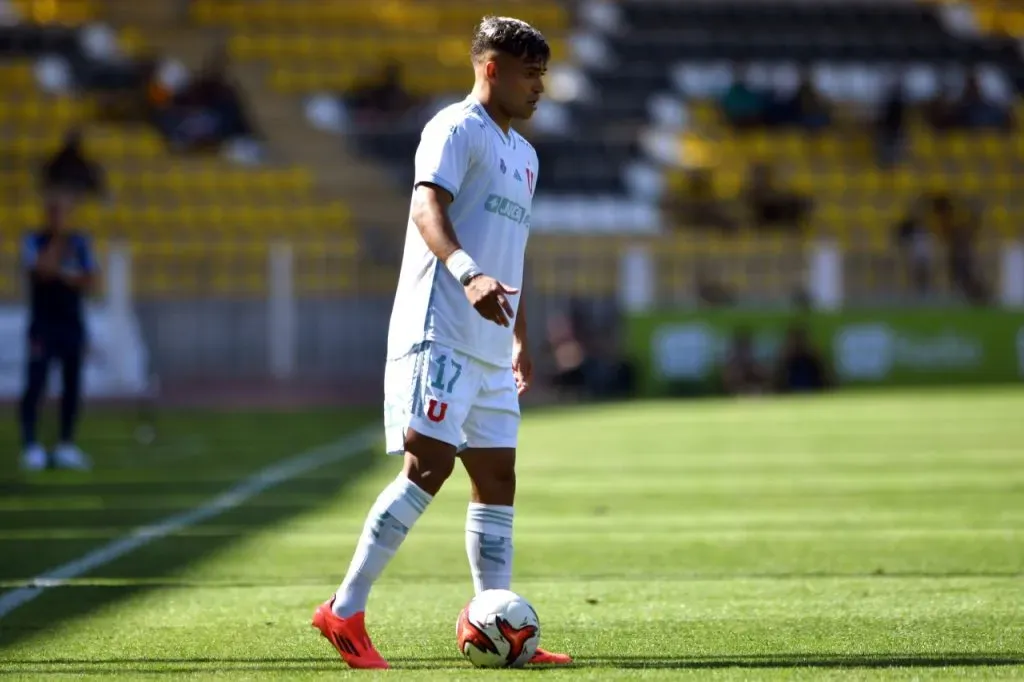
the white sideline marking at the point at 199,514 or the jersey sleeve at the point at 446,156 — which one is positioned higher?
the jersey sleeve at the point at 446,156

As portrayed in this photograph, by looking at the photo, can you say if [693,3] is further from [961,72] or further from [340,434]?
[340,434]

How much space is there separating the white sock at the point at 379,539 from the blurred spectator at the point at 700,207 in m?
22.8

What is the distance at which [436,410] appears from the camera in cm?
553

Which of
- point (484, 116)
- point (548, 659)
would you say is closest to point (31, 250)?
point (484, 116)

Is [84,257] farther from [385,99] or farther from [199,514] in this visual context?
[385,99]

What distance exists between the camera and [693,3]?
34.8m

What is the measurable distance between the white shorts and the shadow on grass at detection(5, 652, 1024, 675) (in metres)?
0.68

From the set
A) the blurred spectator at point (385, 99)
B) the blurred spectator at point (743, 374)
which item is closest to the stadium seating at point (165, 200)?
the blurred spectator at point (385, 99)

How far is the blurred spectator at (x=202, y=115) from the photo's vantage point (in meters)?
30.2

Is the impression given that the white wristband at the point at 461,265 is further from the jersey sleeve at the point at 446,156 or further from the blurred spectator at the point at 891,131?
the blurred spectator at the point at 891,131

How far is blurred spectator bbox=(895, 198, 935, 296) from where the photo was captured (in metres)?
27.3

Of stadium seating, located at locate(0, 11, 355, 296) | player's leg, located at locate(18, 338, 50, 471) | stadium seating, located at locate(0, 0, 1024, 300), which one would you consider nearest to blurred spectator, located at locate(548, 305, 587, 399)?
stadium seating, located at locate(0, 0, 1024, 300)

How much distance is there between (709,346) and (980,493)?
14348 millimetres

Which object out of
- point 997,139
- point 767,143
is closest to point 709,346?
point 767,143
